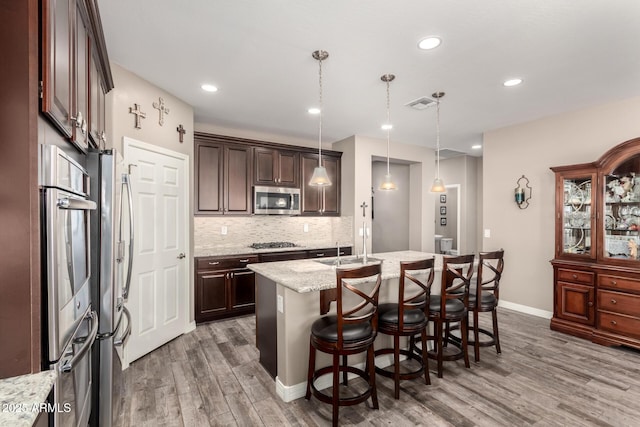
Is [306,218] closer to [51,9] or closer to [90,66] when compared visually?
[90,66]

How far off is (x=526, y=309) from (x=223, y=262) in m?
4.47

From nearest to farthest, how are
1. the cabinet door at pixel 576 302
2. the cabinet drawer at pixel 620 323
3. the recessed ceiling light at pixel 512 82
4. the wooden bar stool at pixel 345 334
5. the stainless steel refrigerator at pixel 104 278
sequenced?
the stainless steel refrigerator at pixel 104 278
the wooden bar stool at pixel 345 334
the recessed ceiling light at pixel 512 82
the cabinet drawer at pixel 620 323
the cabinet door at pixel 576 302

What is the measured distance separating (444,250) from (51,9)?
8.00m

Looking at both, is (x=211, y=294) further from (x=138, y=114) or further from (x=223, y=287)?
(x=138, y=114)

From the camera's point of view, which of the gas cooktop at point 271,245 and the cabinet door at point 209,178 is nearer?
the cabinet door at point 209,178

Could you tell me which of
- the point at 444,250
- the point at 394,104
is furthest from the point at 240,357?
→ the point at 444,250

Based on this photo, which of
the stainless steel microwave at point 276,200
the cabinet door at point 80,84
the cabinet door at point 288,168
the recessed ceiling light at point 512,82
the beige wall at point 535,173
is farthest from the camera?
the cabinet door at point 288,168

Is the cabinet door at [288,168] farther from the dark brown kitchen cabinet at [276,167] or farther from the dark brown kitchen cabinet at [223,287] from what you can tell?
the dark brown kitchen cabinet at [223,287]

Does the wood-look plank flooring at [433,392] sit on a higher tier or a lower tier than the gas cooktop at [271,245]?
→ lower

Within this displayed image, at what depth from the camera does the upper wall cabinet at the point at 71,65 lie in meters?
1.09

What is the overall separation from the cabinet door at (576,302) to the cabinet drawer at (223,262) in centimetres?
402

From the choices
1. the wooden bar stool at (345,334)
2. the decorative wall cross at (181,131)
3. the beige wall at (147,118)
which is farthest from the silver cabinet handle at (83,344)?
the decorative wall cross at (181,131)

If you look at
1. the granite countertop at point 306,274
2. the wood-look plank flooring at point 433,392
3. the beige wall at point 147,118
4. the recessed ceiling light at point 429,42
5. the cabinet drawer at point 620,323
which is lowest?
the wood-look plank flooring at point 433,392

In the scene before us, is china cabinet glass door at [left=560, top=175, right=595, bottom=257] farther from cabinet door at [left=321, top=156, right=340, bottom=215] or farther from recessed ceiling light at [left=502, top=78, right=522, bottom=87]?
cabinet door at [left=321, top=156, right=340, bottom=215]
